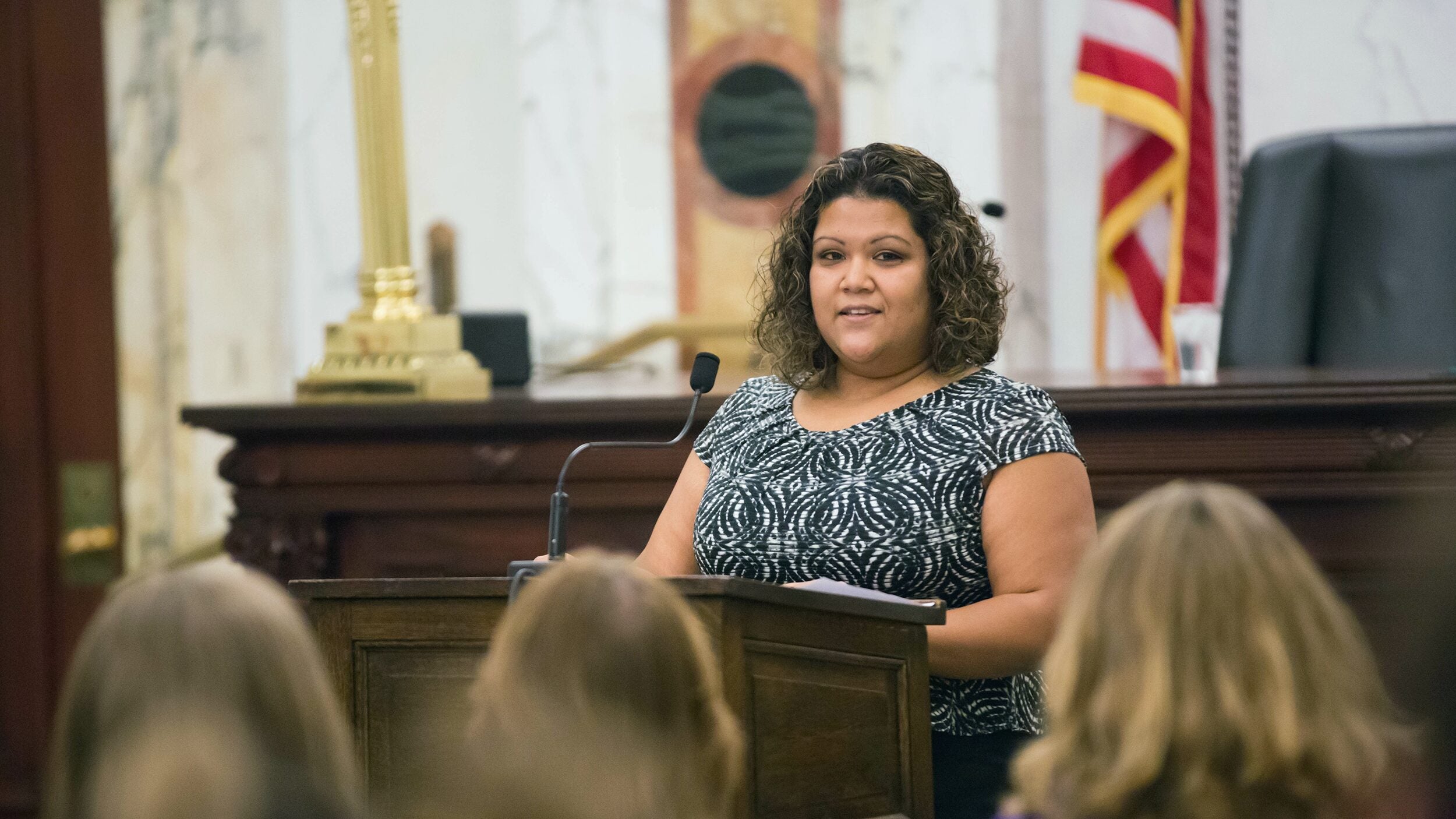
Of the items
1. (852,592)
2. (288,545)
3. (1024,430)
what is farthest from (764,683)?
(288,545)

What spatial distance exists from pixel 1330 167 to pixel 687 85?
8.87ft

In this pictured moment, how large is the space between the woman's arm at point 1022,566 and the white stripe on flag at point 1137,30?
12.3 feet

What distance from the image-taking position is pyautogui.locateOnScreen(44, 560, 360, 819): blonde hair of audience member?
1119mm

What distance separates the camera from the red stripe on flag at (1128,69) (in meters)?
5.79

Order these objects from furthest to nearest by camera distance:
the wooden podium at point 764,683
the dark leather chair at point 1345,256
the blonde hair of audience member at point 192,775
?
1. the dark leather chair at point 1345,256
2. the wooden podium at point 764,683
3. the blonde hair of audience member at point 192,775

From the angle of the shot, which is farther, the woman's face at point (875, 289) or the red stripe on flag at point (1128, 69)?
the red stripe on flag at point (1128, 69)

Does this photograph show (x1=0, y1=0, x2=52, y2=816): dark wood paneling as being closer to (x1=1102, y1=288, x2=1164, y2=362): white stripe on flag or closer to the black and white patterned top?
the black and white patterned top

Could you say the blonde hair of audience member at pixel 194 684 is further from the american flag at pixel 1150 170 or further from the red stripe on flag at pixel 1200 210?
the red stripe on flag at pixel 1200 210

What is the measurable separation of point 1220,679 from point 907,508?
1.21m

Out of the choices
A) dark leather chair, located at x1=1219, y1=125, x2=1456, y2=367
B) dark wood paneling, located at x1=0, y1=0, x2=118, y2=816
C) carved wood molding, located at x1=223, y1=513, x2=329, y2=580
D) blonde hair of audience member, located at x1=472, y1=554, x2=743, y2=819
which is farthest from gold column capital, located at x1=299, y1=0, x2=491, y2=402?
blonde hair of audience member, located at x1=472, y1=554, x2=743, y2=819

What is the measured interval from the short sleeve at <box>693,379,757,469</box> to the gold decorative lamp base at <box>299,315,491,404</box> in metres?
0.95

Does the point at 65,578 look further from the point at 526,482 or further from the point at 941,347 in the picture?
the point at 941,347

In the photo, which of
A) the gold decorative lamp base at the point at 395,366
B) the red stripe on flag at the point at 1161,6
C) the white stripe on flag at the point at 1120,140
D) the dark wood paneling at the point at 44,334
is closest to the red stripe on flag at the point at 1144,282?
the white stripe on flag at the point at 1120,140

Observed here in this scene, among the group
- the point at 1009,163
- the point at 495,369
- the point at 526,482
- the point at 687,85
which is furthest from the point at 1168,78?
the point at 526,482
